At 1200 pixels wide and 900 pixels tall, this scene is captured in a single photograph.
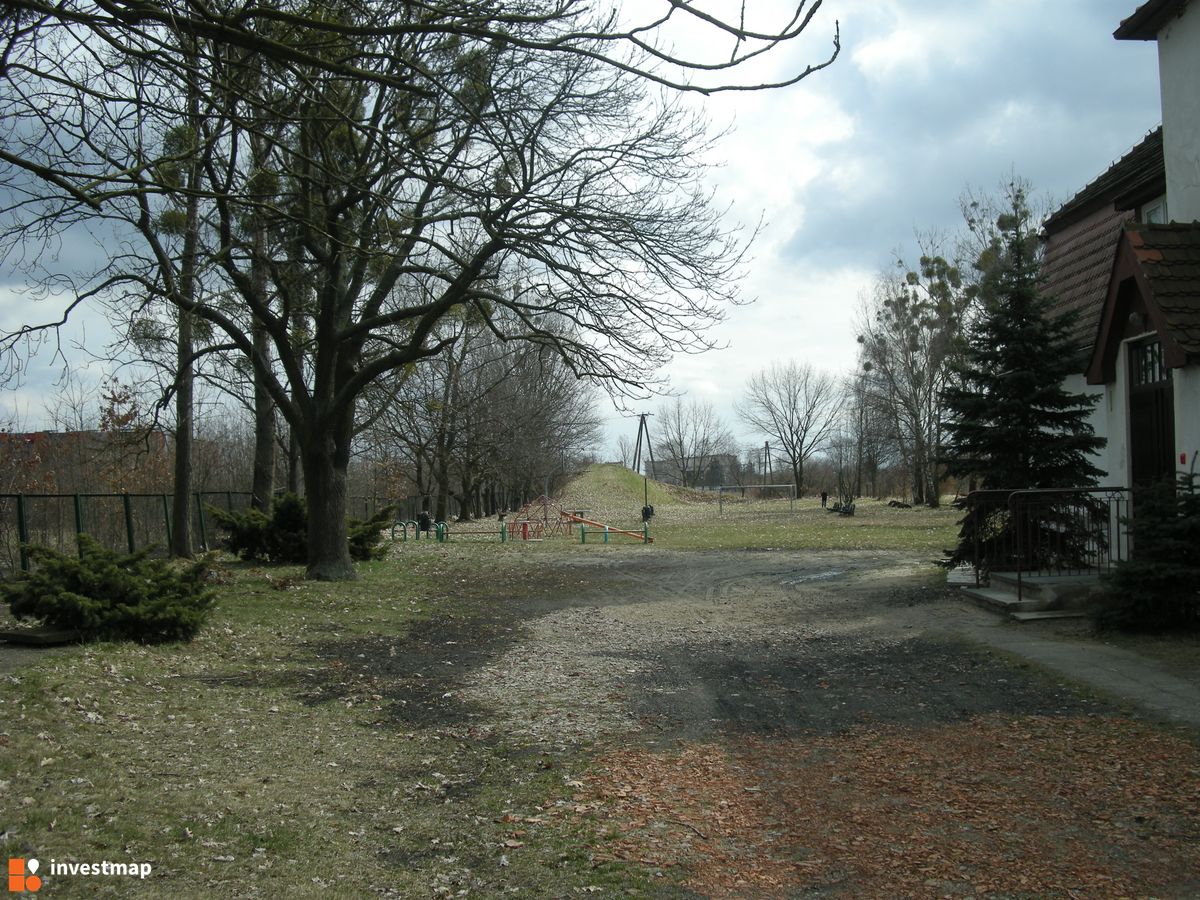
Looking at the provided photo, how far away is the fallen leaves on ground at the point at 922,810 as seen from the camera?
4.44 m

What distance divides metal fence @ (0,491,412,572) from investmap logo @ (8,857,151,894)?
10.6m

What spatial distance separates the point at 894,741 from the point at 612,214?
9195 mm

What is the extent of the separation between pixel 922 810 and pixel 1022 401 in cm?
1007

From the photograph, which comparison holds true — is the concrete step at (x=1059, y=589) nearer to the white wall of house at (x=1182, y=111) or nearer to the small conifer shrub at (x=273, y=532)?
the white wall of house at (x=1182, y=111)

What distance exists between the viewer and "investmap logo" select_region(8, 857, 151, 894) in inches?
158

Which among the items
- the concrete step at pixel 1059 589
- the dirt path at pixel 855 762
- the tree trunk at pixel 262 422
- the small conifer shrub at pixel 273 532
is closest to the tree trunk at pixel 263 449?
the tree trunk at pixel 262 422

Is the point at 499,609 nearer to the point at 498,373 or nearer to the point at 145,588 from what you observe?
the point at 145,588

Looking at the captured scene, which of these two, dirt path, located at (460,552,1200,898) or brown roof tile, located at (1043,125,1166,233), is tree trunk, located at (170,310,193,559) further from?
brown roof tile, located at (1043,125,1166,233)

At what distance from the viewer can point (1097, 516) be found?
12.5 m

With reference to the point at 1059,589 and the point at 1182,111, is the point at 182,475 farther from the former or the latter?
the point at 1182,111

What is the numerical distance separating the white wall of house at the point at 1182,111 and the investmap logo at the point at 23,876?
45.1 ft

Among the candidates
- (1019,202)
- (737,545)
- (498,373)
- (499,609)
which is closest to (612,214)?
(499,609)

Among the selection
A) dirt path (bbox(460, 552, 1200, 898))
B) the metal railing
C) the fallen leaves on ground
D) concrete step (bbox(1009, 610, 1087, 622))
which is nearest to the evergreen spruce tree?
the metal railing

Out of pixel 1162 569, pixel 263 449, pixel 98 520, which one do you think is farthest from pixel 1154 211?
pixel 98 520
